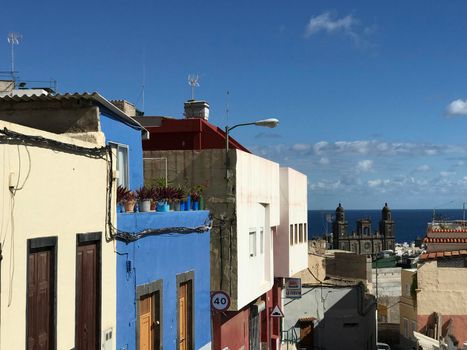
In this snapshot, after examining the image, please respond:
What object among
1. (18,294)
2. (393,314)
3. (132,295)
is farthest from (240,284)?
(393,314)

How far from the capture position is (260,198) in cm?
2211

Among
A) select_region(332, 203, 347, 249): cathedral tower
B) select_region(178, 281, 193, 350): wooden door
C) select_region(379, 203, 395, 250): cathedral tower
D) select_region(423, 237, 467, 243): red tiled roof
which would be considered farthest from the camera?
select_region(379, 203, 395, 250): cathedral tower

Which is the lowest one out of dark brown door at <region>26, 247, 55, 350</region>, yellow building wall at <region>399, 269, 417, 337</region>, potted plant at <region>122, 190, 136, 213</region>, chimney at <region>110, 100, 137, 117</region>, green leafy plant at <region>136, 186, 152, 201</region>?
yellow building wall at <region>399, 269, 417, 337</region>

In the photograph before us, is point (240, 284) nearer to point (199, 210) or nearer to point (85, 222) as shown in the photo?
point (199, 210)

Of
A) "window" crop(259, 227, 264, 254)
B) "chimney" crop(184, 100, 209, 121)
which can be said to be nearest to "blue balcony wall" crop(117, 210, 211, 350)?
"window" crop(259, 227, 264, 254)

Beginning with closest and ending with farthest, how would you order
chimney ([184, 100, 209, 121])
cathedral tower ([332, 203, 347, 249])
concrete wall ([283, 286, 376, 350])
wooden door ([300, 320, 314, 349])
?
chimney ([184, 100, 209, 121])
wooden door ([300, 320, 314, 349])
concrete wall ([283, 286, 376, 350])
cathedral tower ([332, 203, 347, 249])

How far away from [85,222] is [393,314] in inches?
1959

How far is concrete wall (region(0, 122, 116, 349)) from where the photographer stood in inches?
332

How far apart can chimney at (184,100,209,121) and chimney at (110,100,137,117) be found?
385cm

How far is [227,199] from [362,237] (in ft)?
Answer: 489

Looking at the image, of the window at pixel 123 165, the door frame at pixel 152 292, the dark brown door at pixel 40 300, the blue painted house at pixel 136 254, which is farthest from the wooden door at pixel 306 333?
the dark brown door at pixel 40 300

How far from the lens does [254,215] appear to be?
21438mm

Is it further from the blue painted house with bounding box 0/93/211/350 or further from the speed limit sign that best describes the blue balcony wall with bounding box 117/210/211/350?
the speed limit sign

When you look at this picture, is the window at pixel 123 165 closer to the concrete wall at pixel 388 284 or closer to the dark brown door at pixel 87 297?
the dark brown door at pixel 87 297
